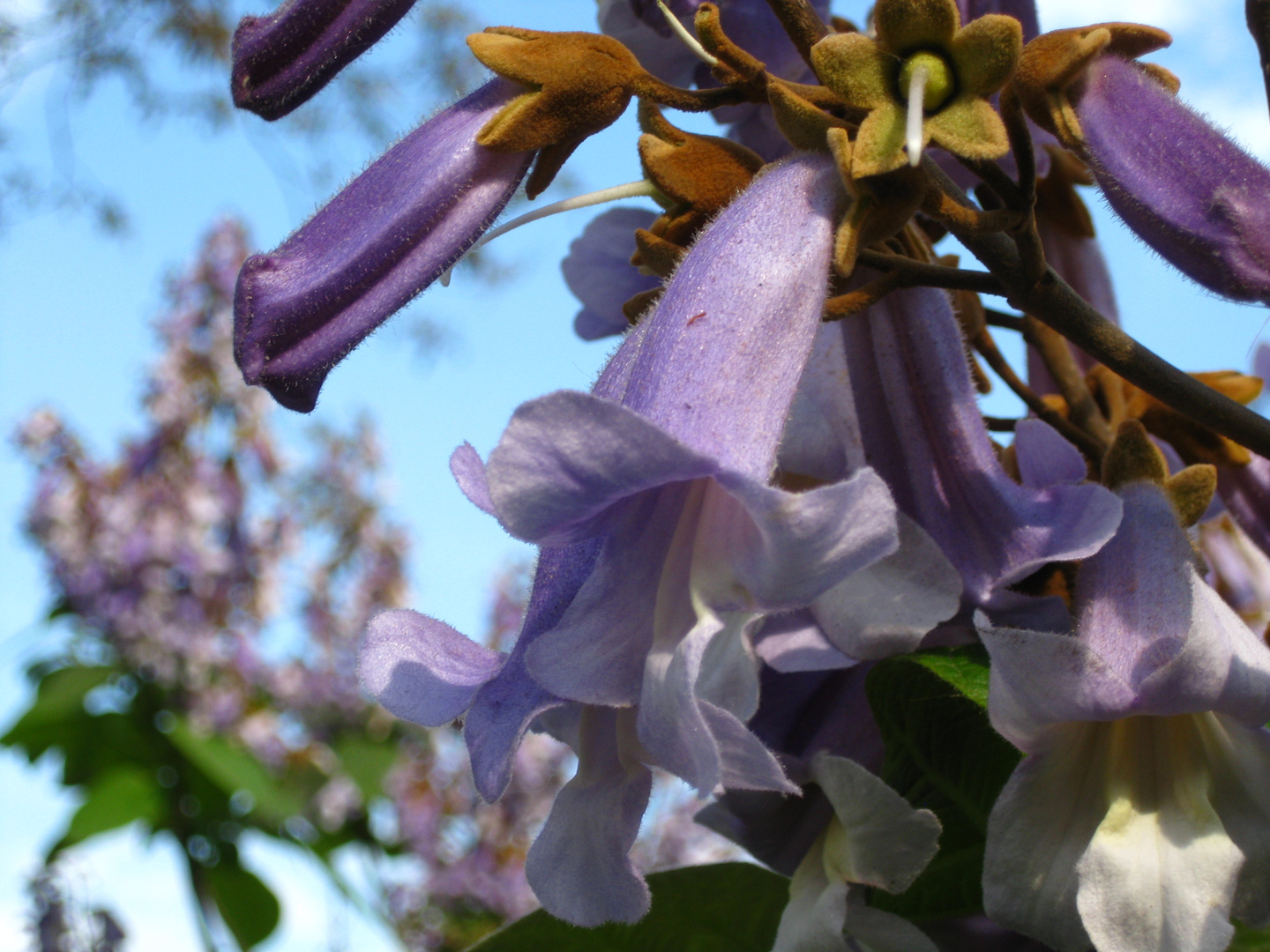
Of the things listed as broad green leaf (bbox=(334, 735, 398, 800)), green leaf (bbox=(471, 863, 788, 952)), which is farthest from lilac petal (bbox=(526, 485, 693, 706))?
broad green leaf (bbox=(334, 735, 398, 800))

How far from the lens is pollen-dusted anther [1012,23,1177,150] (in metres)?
0.39

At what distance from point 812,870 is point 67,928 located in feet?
6.19

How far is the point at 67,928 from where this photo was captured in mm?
1934

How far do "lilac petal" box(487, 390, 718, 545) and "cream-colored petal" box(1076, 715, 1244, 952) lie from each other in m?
0.20

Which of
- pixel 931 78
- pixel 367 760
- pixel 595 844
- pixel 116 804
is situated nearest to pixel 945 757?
pixel 595 844

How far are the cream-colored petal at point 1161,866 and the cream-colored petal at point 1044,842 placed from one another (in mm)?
14

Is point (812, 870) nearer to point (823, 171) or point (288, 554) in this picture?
point (823, 171)

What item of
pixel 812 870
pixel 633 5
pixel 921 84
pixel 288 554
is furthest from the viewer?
pixel 288 554

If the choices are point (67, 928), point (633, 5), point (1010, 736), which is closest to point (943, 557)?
point (1010, 736)

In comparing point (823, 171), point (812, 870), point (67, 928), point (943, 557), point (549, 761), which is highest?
point (823, 171)

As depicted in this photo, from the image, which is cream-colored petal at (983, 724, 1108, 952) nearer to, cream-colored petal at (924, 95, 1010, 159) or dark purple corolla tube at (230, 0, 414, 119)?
cream-colored petal at (924, 95, 1010, 159)

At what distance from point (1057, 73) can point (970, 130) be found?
6 cm

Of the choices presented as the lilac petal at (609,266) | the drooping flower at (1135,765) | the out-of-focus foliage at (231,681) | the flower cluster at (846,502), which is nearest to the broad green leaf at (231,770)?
the out-of-focus foliage at (231,681)

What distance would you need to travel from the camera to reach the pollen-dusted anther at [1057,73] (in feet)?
1.27
